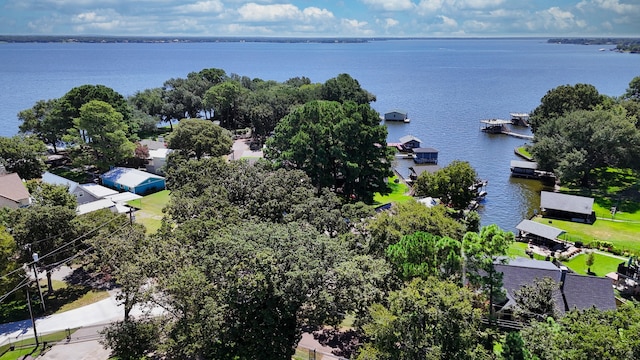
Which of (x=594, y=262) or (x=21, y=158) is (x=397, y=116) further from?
(x=21, y=158)

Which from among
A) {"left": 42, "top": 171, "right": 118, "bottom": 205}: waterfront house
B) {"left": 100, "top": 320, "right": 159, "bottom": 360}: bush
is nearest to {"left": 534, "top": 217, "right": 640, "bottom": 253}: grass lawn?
{"left": 100, "top": 320, "right": 159, "bottom": 360}: bush

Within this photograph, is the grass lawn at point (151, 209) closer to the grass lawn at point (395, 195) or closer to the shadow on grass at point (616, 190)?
the grass lawn at point (395, 195)

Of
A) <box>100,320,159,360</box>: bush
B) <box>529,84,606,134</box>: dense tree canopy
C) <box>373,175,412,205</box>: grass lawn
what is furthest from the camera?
<box>529,84,606,134</box>: dense tree canopy

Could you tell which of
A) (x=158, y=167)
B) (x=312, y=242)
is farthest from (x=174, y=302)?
(x=158, y=167)

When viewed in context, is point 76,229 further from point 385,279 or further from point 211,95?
point 211,95

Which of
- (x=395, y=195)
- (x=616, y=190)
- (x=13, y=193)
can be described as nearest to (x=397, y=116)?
(x=395, y=195)

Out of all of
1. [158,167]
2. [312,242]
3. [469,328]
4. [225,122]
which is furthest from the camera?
[225,122]

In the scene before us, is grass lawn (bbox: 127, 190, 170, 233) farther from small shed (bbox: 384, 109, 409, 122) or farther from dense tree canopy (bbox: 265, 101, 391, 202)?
small shed (bbox: 384, 109, 409, 122)
